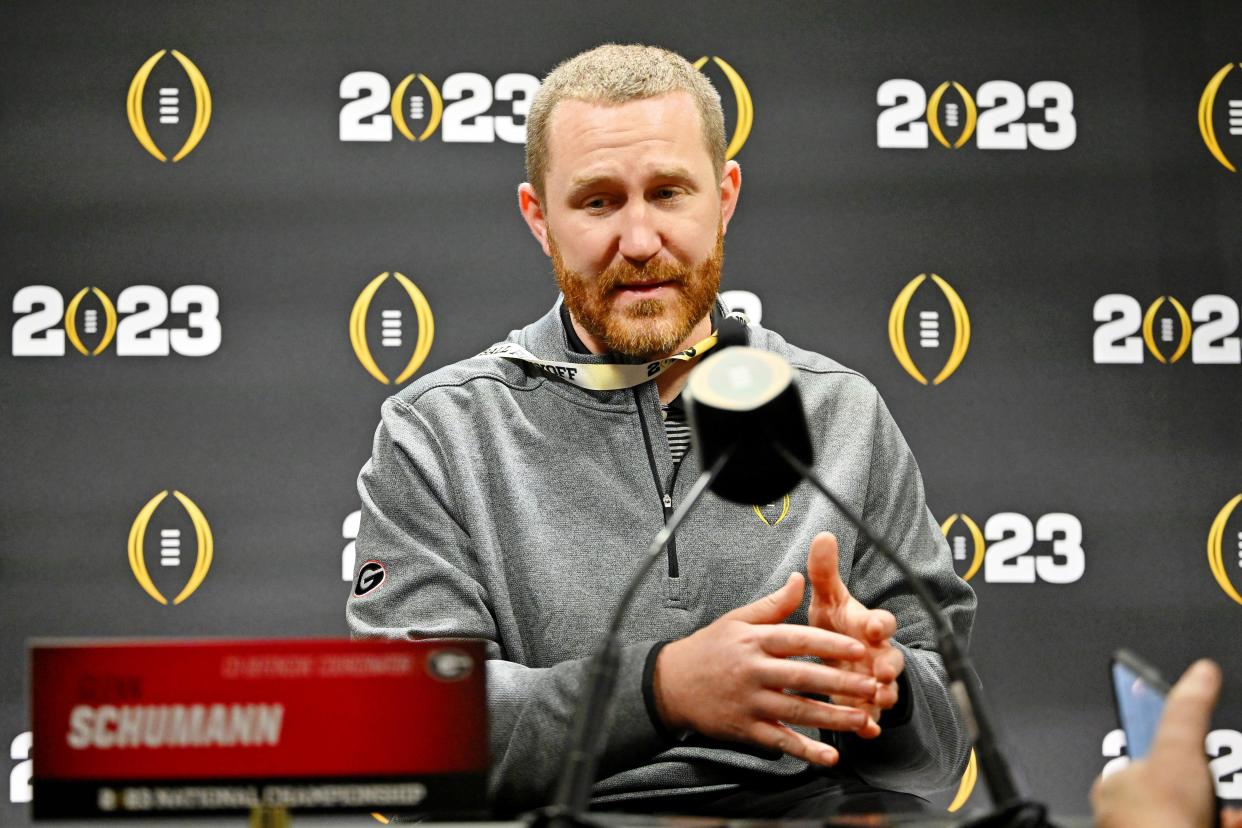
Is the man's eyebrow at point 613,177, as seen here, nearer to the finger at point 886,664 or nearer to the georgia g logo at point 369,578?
the georgia g logo at point 369,578

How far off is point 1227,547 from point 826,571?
1425mm

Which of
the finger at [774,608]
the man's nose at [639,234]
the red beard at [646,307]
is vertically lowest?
the finger at [774,608]

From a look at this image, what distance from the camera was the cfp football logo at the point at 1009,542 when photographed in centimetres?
211

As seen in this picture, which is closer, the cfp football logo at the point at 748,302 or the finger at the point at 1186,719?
the finger at the point at 1186,719

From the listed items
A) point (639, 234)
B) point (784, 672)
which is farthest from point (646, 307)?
point (784, 672)

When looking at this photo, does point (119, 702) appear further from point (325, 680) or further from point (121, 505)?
point (121, 505)

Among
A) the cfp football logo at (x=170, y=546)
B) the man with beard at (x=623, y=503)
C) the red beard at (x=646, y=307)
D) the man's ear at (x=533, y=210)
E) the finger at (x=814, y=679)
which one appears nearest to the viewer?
the finger at (x=814, y=679)

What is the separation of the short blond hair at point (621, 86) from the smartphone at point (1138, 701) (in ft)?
3.02

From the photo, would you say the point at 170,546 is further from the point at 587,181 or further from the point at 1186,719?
the point at 1186,719

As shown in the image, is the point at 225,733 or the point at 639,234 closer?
the point at 225,733

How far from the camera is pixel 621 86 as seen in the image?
55.2 inches

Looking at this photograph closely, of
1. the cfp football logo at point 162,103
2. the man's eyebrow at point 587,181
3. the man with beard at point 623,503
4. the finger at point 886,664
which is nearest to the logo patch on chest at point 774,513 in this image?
the man with beard at point 623,503

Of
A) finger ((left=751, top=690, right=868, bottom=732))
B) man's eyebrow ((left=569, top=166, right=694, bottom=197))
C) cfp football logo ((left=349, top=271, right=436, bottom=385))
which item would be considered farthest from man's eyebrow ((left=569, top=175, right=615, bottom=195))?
cfp football logo ((left=349, top=271, right=436, bottom=385))

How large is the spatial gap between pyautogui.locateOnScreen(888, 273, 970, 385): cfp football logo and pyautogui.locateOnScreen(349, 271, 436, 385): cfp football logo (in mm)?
836
